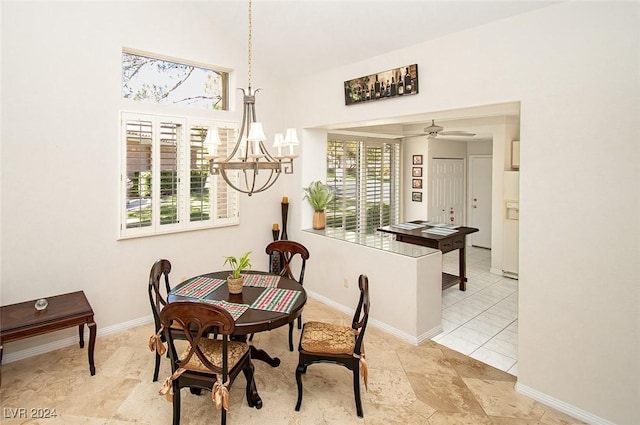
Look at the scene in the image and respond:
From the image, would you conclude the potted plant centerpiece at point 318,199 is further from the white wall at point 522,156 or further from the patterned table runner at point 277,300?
the patterned table runner at point 277,300

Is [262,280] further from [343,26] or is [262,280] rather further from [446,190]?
[446,190]

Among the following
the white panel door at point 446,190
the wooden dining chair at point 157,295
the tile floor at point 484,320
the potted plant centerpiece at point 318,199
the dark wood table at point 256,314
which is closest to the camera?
the dark wood table at point 256,314

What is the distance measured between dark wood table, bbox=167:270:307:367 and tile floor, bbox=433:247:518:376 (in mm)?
1799

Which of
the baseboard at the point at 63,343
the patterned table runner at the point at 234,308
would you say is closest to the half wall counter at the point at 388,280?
the patterned table runner at the point at 234,308

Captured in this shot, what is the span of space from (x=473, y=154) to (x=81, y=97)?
24.7 feet

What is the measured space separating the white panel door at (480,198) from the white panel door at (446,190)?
24cm

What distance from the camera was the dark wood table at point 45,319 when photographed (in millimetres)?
2799

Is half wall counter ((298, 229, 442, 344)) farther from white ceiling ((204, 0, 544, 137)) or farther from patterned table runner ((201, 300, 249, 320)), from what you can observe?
patterned table runner ((201, 300, 249, 320))

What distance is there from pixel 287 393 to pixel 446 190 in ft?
20.1

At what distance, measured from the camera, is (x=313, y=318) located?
4.39m

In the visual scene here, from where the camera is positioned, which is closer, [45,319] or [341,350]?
[341,350]

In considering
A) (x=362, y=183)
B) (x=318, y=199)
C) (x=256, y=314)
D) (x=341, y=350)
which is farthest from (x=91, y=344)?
(x=362, y=183)

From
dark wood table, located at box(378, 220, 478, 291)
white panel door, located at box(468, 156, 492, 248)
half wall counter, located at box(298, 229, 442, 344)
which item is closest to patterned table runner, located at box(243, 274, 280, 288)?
half wall counter, located at box(298, 229, 442, 344)

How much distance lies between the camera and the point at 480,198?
321 inches
